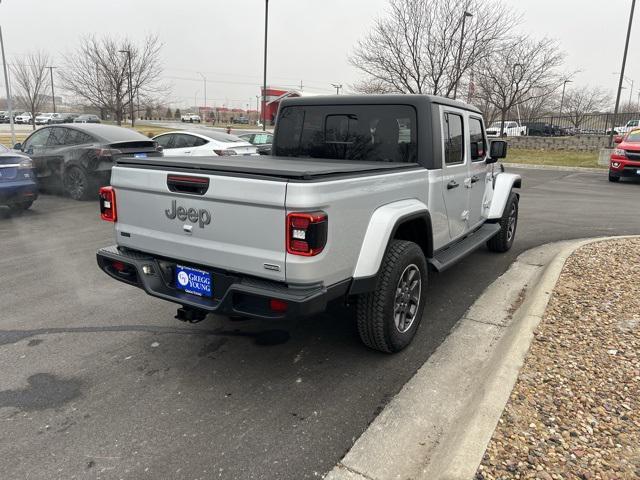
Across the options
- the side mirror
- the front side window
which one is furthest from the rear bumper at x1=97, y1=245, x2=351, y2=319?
the side mirror

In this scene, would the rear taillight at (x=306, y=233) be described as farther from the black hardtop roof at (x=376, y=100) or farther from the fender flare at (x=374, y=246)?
the black hardtop roof at (x=376, y=100)

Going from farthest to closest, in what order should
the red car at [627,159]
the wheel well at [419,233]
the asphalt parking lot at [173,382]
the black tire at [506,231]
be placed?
the red car at [627,159] < the black tire at [506,231] < the wheel well at [419,233] < the asphalt parking lot at [173,382]

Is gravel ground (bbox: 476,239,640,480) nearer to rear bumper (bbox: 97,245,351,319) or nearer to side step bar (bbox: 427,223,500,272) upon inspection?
side step bar (bbox: 427,223,500,272)

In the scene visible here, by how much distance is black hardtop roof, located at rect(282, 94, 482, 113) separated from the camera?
13.8 feet

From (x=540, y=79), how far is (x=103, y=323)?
29162 mm

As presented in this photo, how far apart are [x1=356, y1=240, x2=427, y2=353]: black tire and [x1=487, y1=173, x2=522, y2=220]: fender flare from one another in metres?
2.66

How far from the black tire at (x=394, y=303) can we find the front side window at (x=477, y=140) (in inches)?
75.3

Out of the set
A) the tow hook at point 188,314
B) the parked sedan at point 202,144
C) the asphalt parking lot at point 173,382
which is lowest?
the asphalt parking lot at point 173,382

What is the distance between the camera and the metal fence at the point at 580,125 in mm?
33750

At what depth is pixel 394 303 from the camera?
11.6 feet

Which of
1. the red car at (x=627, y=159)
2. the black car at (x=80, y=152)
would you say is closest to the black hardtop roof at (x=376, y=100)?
the black car at (x=80, y=152)

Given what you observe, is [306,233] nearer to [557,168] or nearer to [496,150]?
[496,150]

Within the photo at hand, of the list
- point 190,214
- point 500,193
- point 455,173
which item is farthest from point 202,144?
point 190,214

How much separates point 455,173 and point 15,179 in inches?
298
